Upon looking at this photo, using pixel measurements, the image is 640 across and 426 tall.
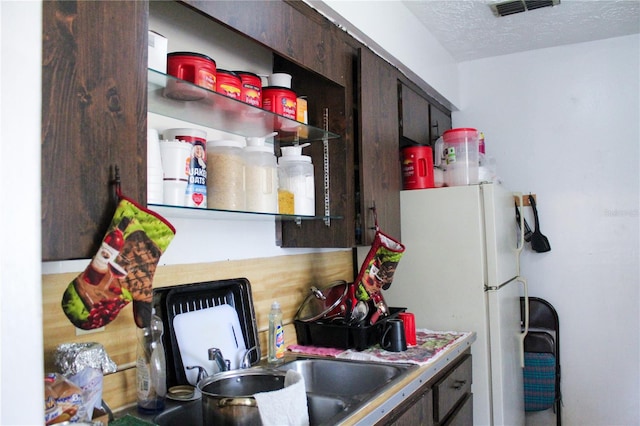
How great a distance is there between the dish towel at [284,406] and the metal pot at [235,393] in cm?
3

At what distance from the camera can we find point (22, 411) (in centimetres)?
58

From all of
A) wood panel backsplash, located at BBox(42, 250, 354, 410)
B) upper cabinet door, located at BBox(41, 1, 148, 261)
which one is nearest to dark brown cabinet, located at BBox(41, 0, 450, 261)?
upper cabinet door, located at BBox(41, 1, 148, 261)

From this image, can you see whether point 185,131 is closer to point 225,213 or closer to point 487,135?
point 225,213

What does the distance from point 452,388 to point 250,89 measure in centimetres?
135

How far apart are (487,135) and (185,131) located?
248 cm

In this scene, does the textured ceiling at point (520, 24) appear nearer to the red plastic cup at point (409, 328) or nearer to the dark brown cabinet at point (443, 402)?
the red plastic cup at point (409, 328)

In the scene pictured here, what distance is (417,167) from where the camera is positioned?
2.57m

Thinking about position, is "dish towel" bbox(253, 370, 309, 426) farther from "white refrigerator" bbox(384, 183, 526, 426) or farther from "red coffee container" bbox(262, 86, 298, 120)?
"white refrigerator" bbox(384, 183, 526, 426)

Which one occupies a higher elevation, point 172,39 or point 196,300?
point 172,39

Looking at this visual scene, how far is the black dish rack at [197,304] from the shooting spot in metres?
1.54

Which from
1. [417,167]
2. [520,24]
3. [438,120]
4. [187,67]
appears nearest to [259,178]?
[187,67]

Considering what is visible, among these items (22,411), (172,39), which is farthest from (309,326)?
(22,411)

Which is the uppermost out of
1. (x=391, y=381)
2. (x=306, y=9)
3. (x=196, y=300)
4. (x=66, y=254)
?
(x=306, y=9)

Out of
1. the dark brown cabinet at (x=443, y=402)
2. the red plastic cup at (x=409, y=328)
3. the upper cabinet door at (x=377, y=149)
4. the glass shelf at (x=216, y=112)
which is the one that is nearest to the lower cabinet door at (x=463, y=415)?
the dark brown cabinet at (x=443, y=402)
